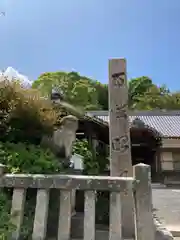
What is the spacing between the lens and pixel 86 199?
2184mm

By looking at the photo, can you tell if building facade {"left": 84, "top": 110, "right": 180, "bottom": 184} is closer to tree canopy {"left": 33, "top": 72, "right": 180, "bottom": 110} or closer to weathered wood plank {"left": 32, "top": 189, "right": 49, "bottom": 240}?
tree canopy {"left": 33, "top": 72, "right": 180, "bottom": 110}

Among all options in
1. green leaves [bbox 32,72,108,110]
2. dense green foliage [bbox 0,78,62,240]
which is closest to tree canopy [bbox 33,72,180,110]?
green leaves [bbox 32,72,108,110]

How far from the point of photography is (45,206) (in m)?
2.16


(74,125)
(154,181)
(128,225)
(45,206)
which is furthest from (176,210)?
(154,181)

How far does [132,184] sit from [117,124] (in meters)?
1.79

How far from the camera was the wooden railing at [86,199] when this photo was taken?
6.88 feet

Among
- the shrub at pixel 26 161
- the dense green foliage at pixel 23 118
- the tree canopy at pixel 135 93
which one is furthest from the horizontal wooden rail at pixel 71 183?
the tree canopy at pixel 135 93

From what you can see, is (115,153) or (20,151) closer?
(20,151)

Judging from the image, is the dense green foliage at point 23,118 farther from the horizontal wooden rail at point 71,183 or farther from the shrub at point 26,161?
the horizontal wooden rail at point 71,183

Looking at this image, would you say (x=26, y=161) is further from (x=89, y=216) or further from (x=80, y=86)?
(x=80, y=86)

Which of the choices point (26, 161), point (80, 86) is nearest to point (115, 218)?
point (26, 161)

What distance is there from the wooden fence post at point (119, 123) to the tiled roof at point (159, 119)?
1092 centimetres

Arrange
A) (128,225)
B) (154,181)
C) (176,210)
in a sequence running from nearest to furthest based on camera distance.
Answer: (128,225) → (176,210) → (154,181)

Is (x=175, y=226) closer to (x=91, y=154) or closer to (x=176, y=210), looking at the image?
(x=176, y=210)
